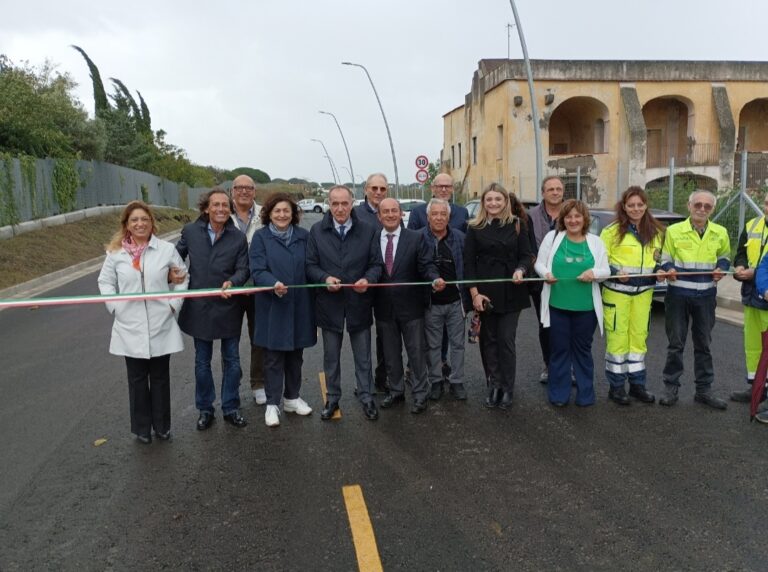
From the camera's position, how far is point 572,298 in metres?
5.68

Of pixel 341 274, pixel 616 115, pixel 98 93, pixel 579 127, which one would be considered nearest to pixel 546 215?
pixel 341 274

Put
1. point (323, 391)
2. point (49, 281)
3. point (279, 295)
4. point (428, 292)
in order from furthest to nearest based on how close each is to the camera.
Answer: point (49, 281), point (323, 391), point (428, 292), point (279, 295)

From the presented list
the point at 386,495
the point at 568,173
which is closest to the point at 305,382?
the point at 386,495

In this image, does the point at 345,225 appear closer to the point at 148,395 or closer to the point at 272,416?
the point at 272,416

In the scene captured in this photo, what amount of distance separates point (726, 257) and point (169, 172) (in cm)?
5062

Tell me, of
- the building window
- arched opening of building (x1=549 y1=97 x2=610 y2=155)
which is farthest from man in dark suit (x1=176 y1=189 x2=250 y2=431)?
the building window

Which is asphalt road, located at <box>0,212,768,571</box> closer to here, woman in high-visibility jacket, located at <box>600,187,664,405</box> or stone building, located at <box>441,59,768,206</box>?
woman in high-visibility jacket, located at <box>600,187,664,405</box>

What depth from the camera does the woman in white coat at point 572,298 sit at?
5664 millimetres

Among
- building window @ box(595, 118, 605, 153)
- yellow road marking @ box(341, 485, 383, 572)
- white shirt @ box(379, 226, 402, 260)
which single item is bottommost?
yellow road marking @ box(341, 485, 383, 572)

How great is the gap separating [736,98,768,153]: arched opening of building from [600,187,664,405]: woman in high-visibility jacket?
111 feet

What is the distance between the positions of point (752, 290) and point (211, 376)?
15.3 ft

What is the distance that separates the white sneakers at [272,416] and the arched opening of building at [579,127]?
30196 mm

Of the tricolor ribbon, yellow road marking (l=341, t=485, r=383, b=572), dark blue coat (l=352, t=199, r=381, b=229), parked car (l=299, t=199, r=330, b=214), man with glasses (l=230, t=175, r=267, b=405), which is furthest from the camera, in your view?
parked car (l=299, t=199, r=330, b=214)

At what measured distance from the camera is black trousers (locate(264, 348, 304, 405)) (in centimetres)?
543
